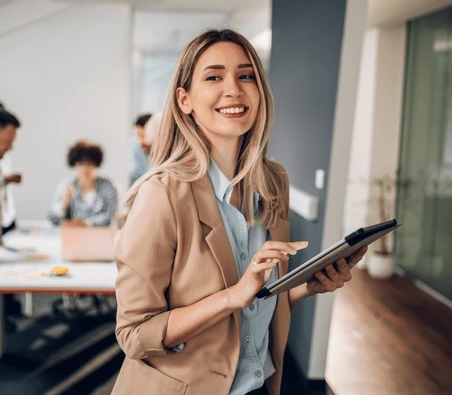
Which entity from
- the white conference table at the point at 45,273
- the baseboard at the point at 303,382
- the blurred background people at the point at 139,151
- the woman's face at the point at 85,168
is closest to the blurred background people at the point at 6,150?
the white conference table at the point at 45,273

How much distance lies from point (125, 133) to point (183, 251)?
5.24 metres

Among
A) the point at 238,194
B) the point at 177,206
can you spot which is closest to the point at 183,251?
the point at 177,206

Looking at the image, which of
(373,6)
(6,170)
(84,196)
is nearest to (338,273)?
(6,170)

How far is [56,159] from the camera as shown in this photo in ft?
20.0

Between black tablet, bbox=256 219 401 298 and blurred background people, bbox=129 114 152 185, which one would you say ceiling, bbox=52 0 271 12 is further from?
black tablet, bbox=256 219 401 298

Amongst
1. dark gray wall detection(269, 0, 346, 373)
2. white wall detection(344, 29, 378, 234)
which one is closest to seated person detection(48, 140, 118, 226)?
dark gray wall detection(269, 0, 346, 373)

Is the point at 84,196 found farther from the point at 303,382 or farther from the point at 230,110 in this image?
the point at 230,110

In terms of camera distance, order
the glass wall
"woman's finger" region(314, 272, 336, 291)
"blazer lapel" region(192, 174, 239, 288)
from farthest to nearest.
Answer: the glass wall
"woman's finger" region(314, 272, 336, 291)
"blazer lapel" region(192, 174, 239, 288)

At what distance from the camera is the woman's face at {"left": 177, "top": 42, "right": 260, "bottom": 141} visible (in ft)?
3.47

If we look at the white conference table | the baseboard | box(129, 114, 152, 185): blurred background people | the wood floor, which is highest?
box(129, 114, 152, 185): blurred background people

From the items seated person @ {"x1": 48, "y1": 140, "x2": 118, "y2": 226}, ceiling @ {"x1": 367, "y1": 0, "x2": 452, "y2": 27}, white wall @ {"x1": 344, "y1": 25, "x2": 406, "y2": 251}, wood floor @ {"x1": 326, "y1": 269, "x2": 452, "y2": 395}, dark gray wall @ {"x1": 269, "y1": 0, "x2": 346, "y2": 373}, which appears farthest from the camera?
white wall @ {"x1": 344, "y1": 25, "x2": 406, "y2": 251}

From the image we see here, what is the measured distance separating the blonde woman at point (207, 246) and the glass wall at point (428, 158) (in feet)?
13.6

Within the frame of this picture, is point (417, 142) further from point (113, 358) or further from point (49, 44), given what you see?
point (49, 44)

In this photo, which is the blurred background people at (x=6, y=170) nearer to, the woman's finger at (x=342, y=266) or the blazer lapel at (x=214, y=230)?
the blazer lapel at (x=214, y=230)
